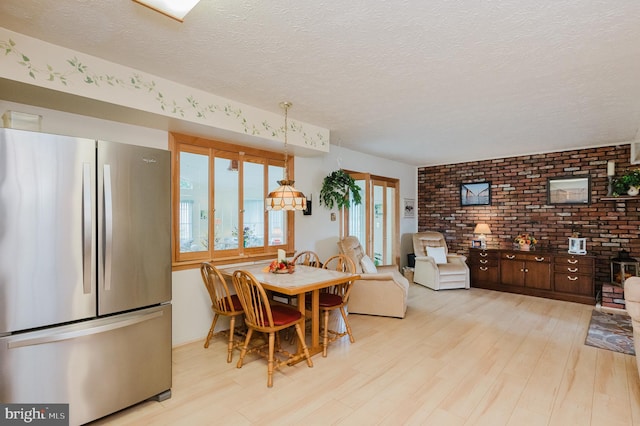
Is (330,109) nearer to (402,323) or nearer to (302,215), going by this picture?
(302,215)

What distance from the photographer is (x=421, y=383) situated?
2.56 m

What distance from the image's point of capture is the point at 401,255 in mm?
6723

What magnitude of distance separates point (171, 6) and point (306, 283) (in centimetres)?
217

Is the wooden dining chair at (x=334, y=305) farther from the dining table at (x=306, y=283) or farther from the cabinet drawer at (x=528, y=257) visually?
the cabinet drawer at (x=528, y=257)

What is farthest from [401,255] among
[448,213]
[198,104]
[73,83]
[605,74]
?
[73,83]

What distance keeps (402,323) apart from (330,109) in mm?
2745

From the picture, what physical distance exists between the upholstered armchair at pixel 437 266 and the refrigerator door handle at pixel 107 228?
5.00m

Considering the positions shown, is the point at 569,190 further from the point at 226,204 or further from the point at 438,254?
the point at 226,204

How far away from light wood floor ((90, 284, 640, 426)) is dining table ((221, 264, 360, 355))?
0.97 feet

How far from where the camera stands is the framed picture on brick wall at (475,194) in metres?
6.23

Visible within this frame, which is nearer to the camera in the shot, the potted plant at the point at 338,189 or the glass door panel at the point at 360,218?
the potted plant at the point at 338,189

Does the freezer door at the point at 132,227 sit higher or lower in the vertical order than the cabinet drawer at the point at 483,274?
higher

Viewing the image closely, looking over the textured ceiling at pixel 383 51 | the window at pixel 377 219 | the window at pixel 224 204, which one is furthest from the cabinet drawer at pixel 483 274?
the window at pixel 224 204

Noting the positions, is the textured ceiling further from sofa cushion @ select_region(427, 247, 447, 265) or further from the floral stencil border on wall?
sofa cushion @ select_region(427, 247, 447, 265)
